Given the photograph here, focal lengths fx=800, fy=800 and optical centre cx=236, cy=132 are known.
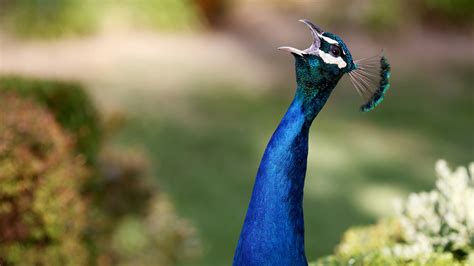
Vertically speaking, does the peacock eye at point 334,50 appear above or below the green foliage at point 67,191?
below

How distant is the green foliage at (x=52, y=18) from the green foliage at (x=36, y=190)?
7.30 m

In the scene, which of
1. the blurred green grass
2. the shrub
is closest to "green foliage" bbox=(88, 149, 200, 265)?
the blurred green grass

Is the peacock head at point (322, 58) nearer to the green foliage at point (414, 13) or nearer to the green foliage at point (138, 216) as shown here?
the green foliage at point (138, 216)

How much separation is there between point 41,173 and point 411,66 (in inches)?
333

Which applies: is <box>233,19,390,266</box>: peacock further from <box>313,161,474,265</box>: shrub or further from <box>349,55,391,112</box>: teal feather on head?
<box>313,161,474,265</box>: shrub

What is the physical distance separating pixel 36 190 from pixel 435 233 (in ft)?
6.43

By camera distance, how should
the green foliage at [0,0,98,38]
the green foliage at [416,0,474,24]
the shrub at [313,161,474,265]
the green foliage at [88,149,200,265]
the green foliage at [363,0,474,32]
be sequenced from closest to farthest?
1. the shrub at [313,161,474,265]
2. the green foliage at [88,149,200,265]
3. the green foliage at [0,0,98,38]
4. the green foliage at [363,0,474,32]
5. the green foliage at [416,0,474,24]

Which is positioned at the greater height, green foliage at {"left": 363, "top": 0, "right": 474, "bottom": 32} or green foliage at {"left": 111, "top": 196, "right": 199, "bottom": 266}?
green foliage at {"left": 363, "top": 0, "right": 474, "bottom": 32}

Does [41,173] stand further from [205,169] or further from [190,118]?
[190,118]

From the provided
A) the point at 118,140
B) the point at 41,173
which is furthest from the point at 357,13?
the point at 41,173

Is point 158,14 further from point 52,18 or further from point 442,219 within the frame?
point 442,219

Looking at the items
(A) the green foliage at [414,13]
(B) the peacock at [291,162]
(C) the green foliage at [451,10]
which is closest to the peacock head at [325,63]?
(B) the peacock at [291,162]

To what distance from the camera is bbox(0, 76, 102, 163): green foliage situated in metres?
4.49

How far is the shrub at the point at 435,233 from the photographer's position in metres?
2.94
